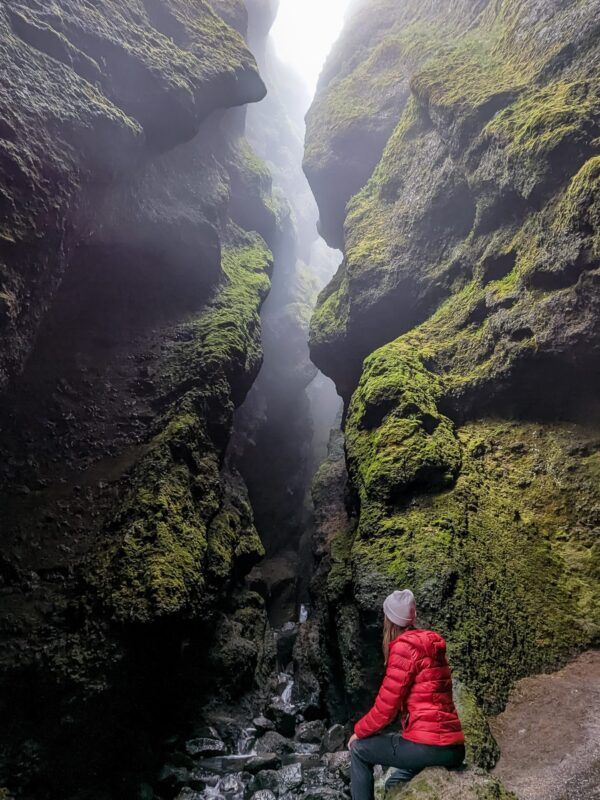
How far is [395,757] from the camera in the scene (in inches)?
154

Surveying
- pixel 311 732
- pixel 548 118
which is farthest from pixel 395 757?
pixel 548 118

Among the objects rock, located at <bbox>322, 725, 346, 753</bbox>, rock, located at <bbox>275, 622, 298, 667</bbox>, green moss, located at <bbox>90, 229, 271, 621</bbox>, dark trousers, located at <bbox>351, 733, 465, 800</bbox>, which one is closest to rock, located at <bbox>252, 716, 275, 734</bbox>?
rock, located at <bbox>322, 725, 346, 753</bbox>

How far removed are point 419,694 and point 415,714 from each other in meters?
0.16

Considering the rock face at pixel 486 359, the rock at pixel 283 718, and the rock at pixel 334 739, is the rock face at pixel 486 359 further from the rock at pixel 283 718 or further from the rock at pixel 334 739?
the rock at pixel 283 718

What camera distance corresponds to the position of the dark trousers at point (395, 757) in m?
3.79

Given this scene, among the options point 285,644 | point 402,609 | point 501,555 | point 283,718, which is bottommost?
point 283,718

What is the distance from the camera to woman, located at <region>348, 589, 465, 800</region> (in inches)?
148

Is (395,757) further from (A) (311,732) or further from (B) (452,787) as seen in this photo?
(A) (311,732)

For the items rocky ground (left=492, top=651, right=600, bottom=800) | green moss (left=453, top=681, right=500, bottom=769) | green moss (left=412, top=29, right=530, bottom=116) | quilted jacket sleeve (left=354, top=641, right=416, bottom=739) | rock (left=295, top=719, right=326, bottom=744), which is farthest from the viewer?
green moss (left=412, top=29, right=530, bottom=116)

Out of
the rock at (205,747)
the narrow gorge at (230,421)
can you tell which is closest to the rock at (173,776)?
the narrow gorge at (230,421)

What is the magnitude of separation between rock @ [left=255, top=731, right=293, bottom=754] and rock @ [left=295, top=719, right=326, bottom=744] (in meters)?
0.29

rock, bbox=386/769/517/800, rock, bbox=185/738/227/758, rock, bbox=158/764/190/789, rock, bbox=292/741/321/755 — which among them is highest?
rock, bbox=386/769/517/800

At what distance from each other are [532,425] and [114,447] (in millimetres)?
8864

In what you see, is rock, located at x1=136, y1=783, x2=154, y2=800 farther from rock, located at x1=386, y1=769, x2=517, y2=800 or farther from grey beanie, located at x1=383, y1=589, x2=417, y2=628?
grey beanie, located at x1=383, y1=589, x2=417, y2=628
